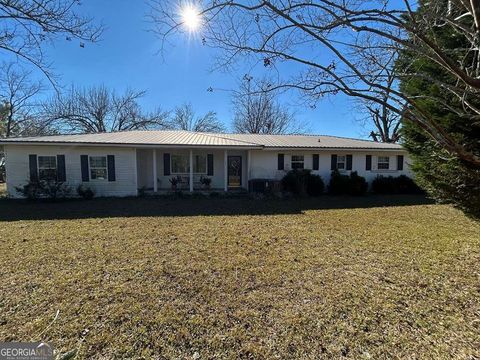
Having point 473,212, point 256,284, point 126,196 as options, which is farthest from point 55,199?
point 473,212

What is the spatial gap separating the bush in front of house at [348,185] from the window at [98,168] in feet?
40.3

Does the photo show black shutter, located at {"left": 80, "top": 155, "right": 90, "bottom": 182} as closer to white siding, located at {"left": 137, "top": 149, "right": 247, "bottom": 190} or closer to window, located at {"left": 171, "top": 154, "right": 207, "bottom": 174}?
white siding, located at {"left": 137, "top": 149, "right": 247, "bottom": 190}

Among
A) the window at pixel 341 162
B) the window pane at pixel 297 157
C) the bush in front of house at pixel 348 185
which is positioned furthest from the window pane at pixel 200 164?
the window at pixel 341 162

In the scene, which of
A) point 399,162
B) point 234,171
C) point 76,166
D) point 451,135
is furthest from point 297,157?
point 76,166

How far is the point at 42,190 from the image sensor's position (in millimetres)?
11148

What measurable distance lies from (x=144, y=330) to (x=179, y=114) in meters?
35.9

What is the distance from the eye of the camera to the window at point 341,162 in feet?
50.3

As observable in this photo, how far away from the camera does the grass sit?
256 centimetres

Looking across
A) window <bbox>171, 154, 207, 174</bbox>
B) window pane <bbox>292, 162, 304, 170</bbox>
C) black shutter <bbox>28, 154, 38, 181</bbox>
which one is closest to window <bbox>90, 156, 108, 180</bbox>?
black shutter <bbox>28, 154, 38, 181</bbox>

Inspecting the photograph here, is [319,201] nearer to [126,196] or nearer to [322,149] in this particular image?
[322,149]

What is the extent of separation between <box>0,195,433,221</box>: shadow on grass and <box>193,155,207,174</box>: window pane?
3038 millimetres

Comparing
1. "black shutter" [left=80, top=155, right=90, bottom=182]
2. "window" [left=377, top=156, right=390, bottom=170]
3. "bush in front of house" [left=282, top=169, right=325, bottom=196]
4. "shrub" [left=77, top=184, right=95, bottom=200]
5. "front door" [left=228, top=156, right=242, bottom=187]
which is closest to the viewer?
"shrub" [left=77, top=184, right=95, bottom=200]

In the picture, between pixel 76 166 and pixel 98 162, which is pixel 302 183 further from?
pixel 76 166

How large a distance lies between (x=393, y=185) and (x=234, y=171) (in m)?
9.67
